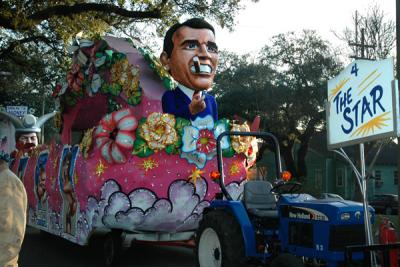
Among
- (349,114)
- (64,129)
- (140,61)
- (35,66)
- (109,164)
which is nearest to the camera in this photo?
(349,114)

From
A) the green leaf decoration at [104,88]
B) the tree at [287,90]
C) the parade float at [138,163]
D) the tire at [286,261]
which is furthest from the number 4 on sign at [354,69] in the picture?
the tree at [287,90]

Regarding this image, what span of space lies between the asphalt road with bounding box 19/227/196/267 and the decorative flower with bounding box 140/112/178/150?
2296 millimetres

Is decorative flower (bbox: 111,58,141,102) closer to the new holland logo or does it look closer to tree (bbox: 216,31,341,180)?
the new holland logo

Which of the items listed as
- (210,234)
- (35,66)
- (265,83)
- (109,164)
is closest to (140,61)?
(109,164)

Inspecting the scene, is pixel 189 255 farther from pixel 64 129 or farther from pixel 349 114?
pixel 349 114

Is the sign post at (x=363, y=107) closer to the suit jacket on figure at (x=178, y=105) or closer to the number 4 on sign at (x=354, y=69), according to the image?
the number 4 on sign at (x=354, y=69)

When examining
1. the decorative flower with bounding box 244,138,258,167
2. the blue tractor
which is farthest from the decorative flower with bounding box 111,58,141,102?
the blue tractor

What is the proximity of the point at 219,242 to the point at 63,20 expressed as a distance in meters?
9.01

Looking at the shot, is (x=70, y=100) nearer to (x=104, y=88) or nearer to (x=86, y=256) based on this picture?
(x=104, y=88)

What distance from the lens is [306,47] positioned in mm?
35031

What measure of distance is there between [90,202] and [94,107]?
3811 mm

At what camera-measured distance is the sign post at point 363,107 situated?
16.4ft

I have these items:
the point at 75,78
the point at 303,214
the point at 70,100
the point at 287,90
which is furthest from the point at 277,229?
the point at 287,90

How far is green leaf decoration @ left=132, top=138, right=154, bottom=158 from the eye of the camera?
29.3ft
